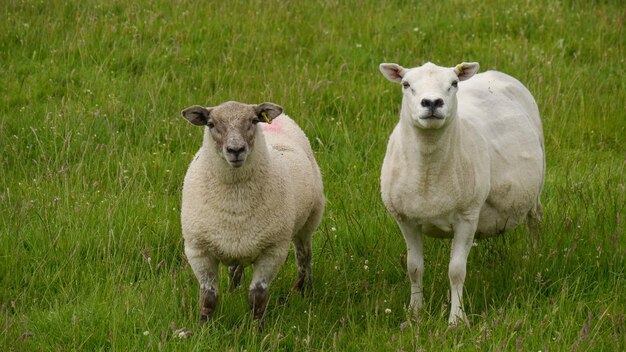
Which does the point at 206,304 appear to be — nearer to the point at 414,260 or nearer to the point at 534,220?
the point at 414,260

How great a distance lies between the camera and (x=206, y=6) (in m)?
11.2

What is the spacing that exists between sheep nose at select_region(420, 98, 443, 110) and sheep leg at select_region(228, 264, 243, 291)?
1.70 m

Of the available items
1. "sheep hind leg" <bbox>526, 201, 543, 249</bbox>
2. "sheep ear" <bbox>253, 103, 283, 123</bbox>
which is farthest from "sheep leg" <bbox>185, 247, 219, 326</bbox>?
"sheep hind leg" <bbox>526, 201, 543, 249</bbox>

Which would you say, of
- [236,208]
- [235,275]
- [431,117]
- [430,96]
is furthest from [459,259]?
[235,275]

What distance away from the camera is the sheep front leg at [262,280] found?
5961mm

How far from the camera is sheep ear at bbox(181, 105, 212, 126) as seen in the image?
589 centimetres

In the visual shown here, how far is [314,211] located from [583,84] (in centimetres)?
427

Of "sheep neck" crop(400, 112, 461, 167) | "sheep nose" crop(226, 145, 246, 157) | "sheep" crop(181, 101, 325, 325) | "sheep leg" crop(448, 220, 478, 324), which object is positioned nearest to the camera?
"sheep nose" crop(226, 145, 246, 157)

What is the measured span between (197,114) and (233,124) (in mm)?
292

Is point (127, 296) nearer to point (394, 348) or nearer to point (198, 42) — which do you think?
point (394, 348)

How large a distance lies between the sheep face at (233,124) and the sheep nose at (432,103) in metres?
0.86

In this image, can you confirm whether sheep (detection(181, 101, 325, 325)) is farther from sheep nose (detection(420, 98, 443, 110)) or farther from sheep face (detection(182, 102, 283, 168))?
sheep nose (detection(420, 98, 443, 110))

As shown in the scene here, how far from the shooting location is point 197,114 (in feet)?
19.5

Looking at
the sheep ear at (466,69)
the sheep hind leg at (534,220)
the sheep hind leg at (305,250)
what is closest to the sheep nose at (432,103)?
the sheep ear at (466,69)
